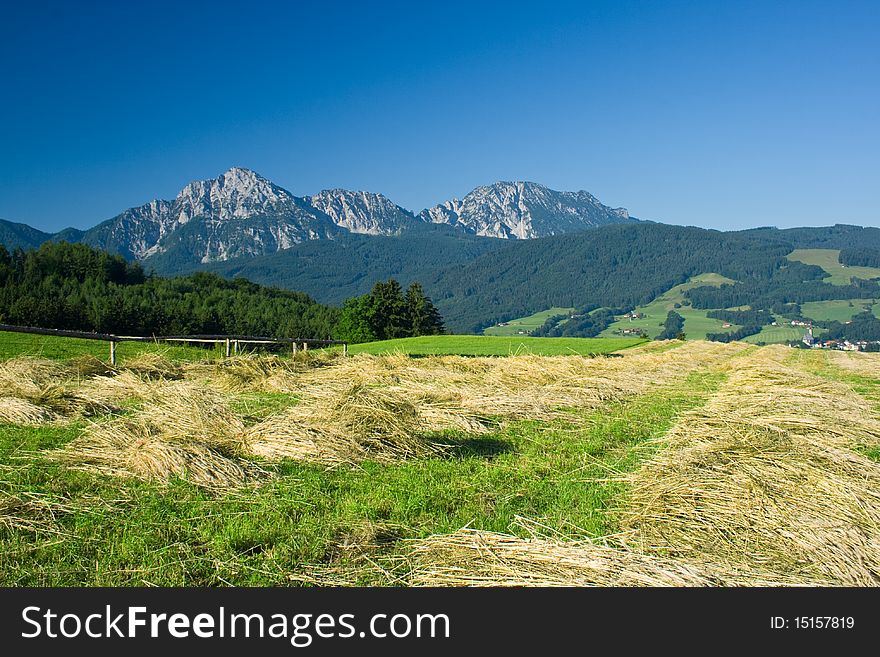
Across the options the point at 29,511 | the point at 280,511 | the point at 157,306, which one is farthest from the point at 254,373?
the point at 157,306

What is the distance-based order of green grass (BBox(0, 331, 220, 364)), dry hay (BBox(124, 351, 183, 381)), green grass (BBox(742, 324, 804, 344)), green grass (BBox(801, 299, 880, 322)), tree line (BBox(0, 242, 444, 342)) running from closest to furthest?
dry hay (BBox(124, 351, 183, 381)) → green grass (BBox(0, 331, 220, 364)) → tree line (BBox(0, 242, 444, 342)) → green grass (BBox(742, 324, 804, 344)) → green grass (BBox(801, 299, 880, 322))

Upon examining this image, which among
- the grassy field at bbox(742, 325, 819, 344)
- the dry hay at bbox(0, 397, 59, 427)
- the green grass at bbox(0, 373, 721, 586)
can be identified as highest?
the grassy field at bbox(742, 325, 819, 344)

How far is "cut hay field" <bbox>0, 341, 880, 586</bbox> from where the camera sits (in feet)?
11.9

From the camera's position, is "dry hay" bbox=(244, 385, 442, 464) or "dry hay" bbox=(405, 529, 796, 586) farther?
"dry hay" bbox=(244, 385, 442, 464)

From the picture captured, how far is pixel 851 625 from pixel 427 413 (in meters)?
6.38

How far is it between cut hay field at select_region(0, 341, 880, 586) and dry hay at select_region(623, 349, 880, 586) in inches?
0.8

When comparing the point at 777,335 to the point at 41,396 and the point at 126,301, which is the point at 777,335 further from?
the point at 41,396

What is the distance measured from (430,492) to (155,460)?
257 centimetres

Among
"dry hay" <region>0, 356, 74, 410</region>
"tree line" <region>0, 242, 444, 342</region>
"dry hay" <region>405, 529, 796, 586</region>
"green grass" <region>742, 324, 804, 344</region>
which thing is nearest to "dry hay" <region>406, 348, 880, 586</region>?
"dry hay" <region>405, 529, 796, 586</region>

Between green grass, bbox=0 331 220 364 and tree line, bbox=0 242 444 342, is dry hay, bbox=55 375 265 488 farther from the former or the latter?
tree line, bbox=0 242 444 342

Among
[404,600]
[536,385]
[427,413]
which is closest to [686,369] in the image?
[536,385]

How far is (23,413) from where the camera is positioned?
26.0ft

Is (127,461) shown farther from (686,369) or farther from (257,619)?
(686,369)

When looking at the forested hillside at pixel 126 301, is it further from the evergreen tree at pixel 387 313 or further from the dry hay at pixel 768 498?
the dry hay at pixel 768 498
